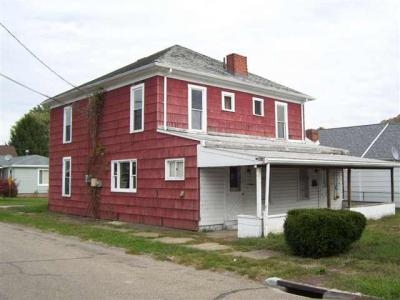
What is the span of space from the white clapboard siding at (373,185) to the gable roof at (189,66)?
7.03 m

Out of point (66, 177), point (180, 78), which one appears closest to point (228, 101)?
point (180, 78)

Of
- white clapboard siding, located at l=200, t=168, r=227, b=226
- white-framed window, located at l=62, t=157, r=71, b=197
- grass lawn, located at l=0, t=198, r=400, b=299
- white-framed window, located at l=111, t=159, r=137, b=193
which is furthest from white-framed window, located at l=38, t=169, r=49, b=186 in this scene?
white clapboard siding, located at l=200, t=168, r=227, b=226

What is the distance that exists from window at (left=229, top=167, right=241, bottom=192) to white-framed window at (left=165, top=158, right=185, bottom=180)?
6.08 ft

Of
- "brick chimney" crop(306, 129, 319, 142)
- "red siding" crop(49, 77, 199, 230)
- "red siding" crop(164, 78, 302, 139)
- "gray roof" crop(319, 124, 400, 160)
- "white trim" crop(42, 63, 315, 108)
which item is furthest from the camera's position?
"brick chimney" crop(306, 129, 319, 142)

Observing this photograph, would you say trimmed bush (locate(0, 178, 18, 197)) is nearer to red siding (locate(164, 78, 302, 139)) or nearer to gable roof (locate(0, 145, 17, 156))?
gable roof (locate(0, 145, 17, 156))

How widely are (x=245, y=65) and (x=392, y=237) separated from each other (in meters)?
12.1

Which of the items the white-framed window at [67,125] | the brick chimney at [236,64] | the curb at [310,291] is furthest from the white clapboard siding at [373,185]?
the curb at [310,291]

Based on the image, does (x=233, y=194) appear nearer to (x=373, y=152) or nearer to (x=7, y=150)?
(x=373, y=152)

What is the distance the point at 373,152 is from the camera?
29844 millimetres

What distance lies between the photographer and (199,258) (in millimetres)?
11258

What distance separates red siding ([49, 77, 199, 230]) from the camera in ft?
56.5

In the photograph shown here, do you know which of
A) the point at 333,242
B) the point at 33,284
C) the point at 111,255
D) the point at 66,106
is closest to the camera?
the point at 33,284

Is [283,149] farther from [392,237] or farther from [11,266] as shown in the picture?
[11,266]

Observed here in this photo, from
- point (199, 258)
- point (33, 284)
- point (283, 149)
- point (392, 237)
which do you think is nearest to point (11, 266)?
point (33, 284)
